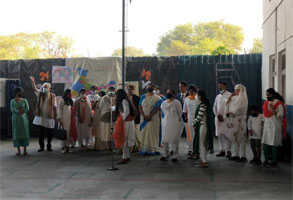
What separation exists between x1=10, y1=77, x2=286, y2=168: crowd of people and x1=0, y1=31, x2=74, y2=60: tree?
3857 centimetres

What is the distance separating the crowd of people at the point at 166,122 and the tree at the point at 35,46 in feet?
127

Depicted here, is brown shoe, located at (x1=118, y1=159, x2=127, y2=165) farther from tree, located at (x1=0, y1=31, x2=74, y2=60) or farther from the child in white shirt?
tree, located at (x1=0, y1=31, x2=74, y2=60)

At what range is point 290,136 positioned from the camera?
7398 mm

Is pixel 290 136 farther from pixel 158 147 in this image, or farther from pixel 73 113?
pixel 73 113

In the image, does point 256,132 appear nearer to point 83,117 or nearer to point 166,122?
point 166,122

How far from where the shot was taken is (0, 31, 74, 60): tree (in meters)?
46.7

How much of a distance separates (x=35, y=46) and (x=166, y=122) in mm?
43531

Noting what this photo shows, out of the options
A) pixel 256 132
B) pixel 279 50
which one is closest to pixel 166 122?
pixel 256 132

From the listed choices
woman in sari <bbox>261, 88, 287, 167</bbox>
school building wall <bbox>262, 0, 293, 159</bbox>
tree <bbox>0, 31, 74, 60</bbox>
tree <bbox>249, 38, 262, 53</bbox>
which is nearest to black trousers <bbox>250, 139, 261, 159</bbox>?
woman in sari <bbox>261, 88, 287, 167</bbox>

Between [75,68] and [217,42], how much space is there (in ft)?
179

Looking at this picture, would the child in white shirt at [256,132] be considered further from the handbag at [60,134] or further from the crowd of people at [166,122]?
the handbag at [60,134]

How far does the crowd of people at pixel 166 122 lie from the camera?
7.04 m

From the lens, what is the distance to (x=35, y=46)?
4822 cm

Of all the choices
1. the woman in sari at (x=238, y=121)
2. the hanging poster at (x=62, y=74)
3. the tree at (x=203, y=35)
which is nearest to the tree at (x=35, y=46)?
the tree at (x=203, y=35)
